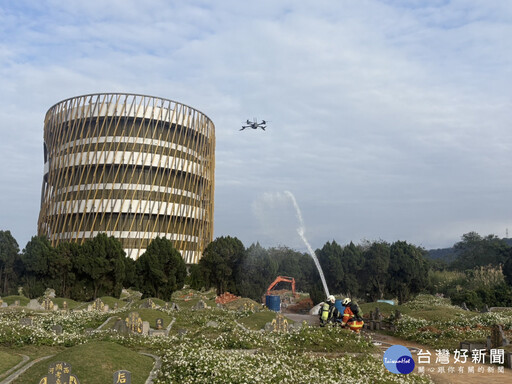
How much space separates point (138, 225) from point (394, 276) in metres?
48.0

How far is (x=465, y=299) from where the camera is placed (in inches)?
1838

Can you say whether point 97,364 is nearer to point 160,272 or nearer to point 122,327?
point 122,327

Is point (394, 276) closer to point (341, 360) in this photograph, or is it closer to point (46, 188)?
point (341, 360)

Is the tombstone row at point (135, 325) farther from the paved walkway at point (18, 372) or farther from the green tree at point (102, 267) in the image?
the green tree at point (102, 267)

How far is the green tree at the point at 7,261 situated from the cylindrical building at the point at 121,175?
23460 millimetres

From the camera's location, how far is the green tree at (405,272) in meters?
55.4

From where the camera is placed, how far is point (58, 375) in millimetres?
12367

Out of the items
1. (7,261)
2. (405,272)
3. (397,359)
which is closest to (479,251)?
(405,272)

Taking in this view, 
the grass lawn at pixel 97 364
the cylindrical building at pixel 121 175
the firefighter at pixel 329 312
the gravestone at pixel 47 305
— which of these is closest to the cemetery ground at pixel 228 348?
the grass lawn at pixel 97 364

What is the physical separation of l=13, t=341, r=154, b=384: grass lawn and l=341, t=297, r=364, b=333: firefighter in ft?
33.4

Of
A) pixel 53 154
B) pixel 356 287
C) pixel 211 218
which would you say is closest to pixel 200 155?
pixel 211 218

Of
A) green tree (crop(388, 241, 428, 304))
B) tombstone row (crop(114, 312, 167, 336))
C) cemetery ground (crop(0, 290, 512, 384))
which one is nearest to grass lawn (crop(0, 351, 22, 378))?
cemetery ground (crop(0, 290, 512, 384))

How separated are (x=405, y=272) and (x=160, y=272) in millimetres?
30113

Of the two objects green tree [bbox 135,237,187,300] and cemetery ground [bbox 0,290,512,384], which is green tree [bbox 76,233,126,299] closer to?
green tree [bbox 135,237,187,300]
